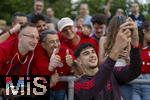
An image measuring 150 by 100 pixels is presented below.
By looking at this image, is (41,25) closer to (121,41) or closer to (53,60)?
(53,60)

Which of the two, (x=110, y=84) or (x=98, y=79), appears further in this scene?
(x=110, y=84)

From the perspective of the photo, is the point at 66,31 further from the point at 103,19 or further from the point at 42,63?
the point at 42,63

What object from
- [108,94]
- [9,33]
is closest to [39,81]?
[108,94]

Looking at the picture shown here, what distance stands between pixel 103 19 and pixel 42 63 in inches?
89.0

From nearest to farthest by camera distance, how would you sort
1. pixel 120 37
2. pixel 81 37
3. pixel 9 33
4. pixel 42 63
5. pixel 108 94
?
pixel 120 37 → pixel 108 94 → pixel 42 63 → pixel 9 33 → pixel 81 37

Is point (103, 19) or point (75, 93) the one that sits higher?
point (103, 19)

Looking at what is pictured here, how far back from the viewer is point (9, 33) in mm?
6660

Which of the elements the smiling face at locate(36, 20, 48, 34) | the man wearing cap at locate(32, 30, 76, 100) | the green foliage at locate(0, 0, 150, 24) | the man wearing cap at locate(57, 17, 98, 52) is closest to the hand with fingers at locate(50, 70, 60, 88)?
the man wearing cap at locate(32, 30, 76, 100)

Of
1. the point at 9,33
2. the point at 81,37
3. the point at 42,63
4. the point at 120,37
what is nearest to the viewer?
the point at 120,37

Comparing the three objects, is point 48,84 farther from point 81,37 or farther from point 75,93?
point 81,37

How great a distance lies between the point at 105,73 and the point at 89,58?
67 centimetres

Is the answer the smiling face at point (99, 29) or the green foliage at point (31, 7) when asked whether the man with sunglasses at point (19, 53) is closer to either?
the smiling face at point (99, 29)

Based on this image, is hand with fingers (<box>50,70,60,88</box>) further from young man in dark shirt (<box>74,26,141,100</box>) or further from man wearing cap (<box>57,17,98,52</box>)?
man wearing cap (<box>57,17,98,52</box>)

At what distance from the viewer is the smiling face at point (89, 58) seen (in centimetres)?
493
